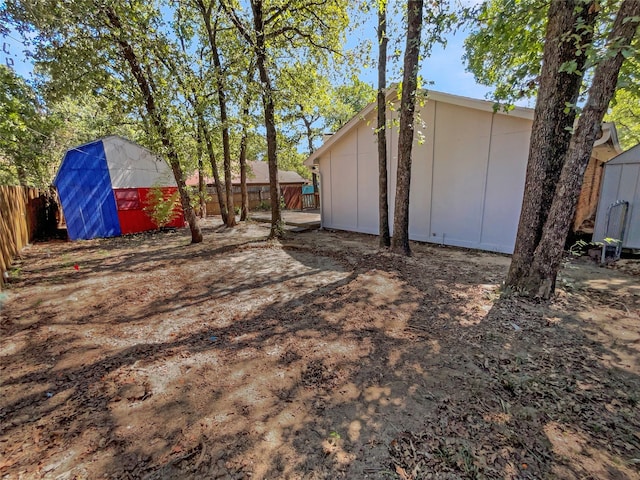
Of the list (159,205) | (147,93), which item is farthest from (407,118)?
(159,205)

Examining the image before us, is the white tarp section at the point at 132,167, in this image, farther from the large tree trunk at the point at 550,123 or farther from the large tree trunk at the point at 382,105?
the large tree trunk at the point at 550,123

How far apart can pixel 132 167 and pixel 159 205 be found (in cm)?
182

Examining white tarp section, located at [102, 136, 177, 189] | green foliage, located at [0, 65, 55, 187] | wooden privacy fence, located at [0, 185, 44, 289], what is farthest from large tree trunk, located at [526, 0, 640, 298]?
white tarp section, located at [102, 136, 177, 189]

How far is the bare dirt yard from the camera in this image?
65.7 inches

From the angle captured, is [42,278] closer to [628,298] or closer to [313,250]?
[313,250]

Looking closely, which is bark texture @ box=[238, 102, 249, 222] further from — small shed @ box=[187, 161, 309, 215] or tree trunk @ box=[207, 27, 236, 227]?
small shed @ box=[187, 161, 309, 215]

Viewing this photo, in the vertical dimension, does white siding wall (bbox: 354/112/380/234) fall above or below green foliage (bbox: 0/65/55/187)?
below

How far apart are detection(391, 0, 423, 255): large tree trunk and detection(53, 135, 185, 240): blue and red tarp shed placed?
7.83m

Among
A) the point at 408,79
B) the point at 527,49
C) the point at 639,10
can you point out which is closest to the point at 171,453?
the point at 639,10

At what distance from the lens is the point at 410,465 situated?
5.29 feet

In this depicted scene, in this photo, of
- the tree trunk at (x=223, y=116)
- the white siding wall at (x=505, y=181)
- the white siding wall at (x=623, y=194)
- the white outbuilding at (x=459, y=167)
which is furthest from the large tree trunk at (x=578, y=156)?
the tree trunk at (x=223, y=116)

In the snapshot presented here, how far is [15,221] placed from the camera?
724cm

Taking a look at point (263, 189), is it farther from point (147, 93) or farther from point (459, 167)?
point (459, 167)

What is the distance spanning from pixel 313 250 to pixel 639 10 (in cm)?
620
